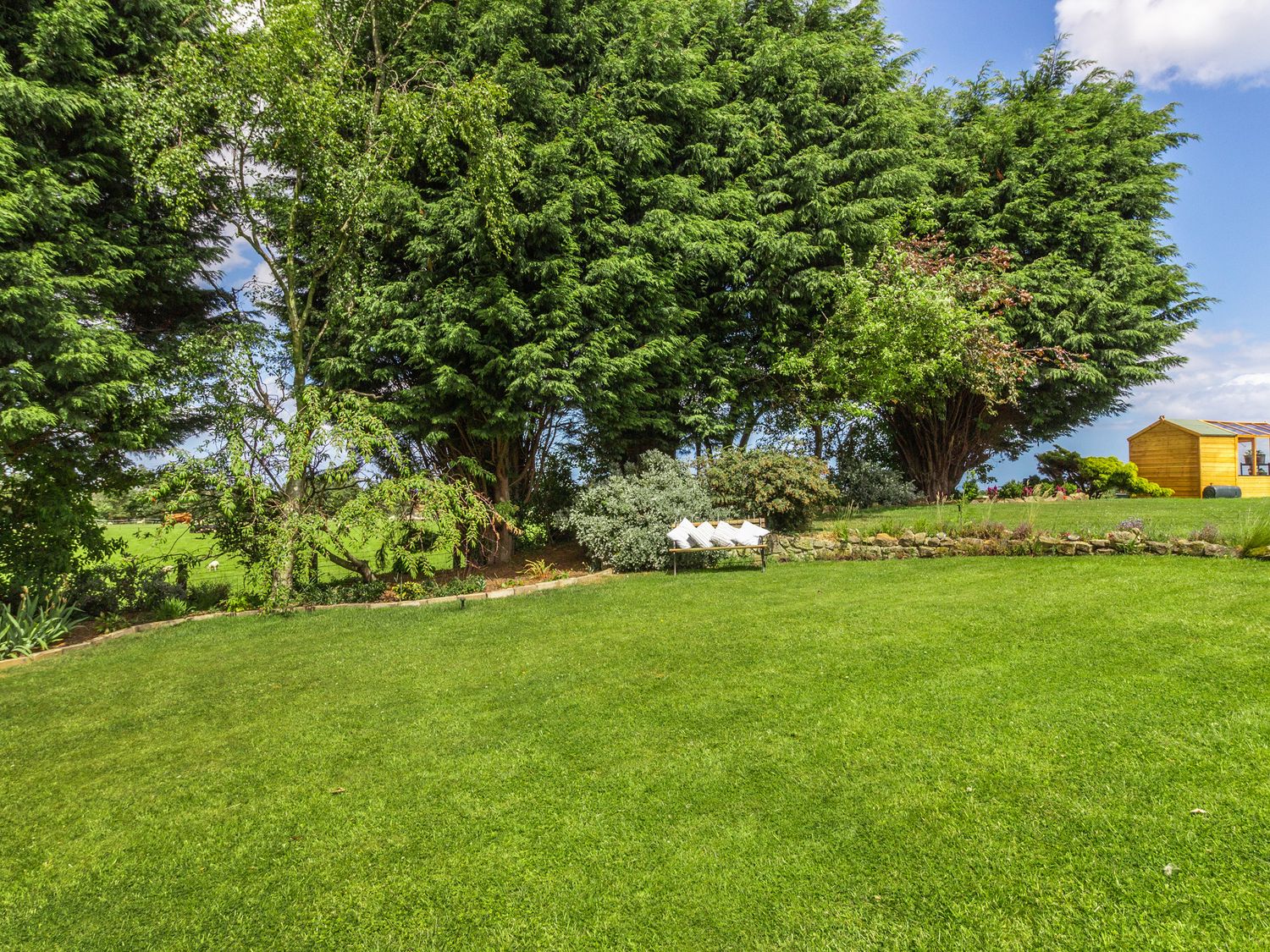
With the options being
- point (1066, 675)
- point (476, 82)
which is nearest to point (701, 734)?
point (1066, 675)

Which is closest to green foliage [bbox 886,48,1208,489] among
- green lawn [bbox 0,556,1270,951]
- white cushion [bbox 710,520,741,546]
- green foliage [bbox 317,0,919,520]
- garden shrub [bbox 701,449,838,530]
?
green foliage [bbox 317,0,919,520]

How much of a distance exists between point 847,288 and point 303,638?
1177 centimetres

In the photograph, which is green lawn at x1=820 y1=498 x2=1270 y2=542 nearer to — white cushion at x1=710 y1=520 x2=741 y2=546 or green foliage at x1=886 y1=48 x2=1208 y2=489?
white cushion at x1=710 y1=520 x2=741 y2=546

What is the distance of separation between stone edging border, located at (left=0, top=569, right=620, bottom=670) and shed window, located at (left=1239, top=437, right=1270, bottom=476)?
1950 cm

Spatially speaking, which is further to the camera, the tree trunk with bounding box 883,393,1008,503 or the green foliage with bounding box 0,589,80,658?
the tree trunk with bounding box 883,393,1008,503

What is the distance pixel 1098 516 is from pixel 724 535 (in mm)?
6641

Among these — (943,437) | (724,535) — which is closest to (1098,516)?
(724,535)

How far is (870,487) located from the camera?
16.4 meters

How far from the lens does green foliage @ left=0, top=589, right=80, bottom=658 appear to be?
22.2 ft

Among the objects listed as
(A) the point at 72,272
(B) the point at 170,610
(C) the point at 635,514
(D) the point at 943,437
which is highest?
(A) the point at 72,272

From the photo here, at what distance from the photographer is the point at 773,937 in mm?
2162

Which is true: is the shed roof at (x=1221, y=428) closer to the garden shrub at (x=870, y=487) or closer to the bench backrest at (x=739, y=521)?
the garden shrub at (x=870, y=487)

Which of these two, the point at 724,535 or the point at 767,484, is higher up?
the point at 767,484

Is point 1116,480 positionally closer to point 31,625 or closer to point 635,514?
point 635,514
